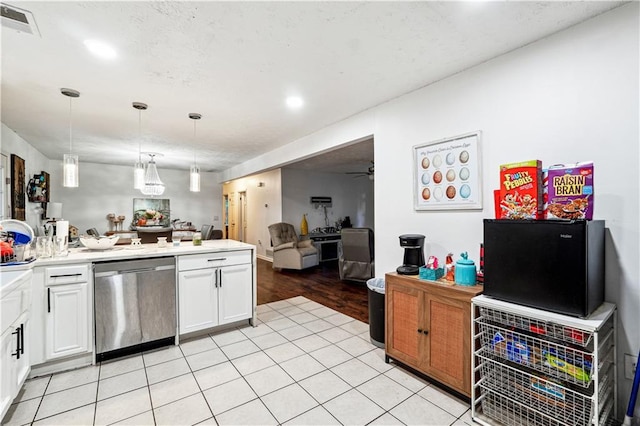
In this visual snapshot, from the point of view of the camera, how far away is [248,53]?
85.1 inches

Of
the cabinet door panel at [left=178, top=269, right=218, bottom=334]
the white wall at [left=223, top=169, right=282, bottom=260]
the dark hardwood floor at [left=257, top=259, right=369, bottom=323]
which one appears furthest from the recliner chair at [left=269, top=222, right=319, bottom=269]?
the cabinet door panel at [left=178, top=269, right=218, bottom=334]

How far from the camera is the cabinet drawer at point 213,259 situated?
2942mm

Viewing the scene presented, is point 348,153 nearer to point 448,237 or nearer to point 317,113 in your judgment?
point 317,113

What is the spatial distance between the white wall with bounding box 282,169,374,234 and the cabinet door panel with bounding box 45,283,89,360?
5075 millimetres

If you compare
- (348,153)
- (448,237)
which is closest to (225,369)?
(448,237)

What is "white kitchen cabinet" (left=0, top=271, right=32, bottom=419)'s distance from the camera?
168 cm

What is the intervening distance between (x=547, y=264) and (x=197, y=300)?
9.71 feet

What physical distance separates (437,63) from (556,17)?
75 centimetres

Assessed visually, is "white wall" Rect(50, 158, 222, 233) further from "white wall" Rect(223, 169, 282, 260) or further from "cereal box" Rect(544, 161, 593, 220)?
"cereal box" Rect(544, 161, 593, 220)

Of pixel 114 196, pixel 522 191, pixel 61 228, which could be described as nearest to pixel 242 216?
pixel 114 196

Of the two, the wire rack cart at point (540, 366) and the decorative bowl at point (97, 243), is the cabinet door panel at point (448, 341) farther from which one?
the decorative bowl at point (97, 243)

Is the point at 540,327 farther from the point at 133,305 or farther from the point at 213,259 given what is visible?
the point at 133,305

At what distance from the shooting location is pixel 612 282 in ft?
5.73

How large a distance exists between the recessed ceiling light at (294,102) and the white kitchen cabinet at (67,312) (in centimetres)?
246
